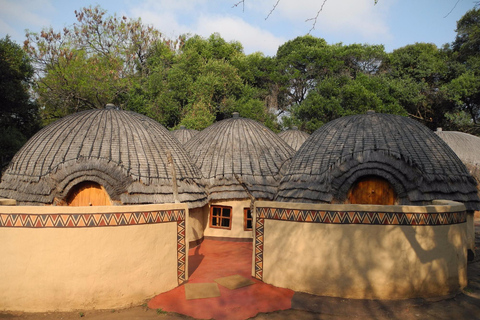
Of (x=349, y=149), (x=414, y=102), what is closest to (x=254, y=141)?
(x=349, y=149)

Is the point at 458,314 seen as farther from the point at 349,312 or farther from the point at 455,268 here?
the point at 349,312

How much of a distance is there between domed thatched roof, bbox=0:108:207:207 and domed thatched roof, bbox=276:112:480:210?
13.0 feet

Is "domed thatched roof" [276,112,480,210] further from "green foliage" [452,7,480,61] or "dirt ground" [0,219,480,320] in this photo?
"green foliage" [452,7,480,61]

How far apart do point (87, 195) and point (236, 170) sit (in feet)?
18.4

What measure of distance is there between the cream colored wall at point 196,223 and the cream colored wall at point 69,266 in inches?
208

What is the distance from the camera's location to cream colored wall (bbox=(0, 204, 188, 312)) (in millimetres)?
6043

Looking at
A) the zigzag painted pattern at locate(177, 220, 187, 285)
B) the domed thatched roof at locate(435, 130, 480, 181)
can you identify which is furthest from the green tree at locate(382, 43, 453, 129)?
the zigzag painted pattern at locate(177, 220, 187, 285)

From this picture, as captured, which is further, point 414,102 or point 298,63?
point 298,63

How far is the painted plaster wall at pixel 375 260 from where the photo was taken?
667cm

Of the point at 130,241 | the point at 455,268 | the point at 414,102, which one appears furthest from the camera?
the point at 414,102

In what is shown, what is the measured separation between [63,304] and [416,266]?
683cm

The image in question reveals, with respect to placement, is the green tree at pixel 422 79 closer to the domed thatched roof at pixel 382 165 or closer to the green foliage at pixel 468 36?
the green foliage at pixel 468 36

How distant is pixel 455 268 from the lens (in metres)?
7.06

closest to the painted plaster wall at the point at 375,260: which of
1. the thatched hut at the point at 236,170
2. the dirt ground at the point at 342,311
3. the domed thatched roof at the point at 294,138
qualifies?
the dirt ground at the point at 342,311
